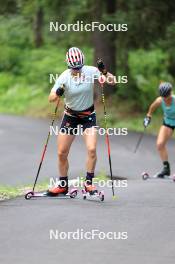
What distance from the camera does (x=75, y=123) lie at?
11250 millimetres

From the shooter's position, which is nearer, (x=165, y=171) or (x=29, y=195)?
(x=29, y=195)

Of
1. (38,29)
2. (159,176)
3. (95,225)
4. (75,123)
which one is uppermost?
(38,29)

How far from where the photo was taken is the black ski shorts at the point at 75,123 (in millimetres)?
11203

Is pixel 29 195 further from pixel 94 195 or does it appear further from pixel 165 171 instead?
pixel 165 171

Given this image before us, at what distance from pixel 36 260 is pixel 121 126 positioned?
18977mm

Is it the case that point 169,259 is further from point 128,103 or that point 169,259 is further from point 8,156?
point 128,103

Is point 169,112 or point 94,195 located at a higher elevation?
point 169,112

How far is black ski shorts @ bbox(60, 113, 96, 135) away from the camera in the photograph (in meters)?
11.2

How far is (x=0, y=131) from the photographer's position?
2466cm

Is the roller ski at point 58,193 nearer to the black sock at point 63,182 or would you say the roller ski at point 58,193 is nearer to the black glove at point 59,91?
the black sock at point 63,182

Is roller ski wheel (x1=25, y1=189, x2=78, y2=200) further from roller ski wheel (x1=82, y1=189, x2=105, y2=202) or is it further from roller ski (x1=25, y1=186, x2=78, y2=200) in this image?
roller ski wheel (x1=82, y1=189, x2=105, y2=202)

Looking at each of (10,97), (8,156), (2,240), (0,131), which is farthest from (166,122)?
(10,97)

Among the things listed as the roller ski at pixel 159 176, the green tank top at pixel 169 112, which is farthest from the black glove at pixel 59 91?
the roller ski at pixel 159 176

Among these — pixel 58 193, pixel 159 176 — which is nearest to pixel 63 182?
pixel 58 193
